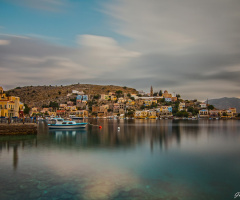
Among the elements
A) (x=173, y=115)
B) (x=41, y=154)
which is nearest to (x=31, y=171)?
(x=41, y=154)

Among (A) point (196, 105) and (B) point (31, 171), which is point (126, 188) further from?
(A) point (196, 105)

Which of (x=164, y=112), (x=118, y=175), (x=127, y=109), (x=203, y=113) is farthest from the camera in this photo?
(x=127, y=109)

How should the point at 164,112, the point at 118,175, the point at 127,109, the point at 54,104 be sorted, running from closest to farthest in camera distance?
the point at 118,175 → the point at 164,112 → the point at 127,109 → the point at 54,104

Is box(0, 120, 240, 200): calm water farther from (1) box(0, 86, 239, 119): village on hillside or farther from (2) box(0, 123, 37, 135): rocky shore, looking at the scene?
(1) box(0, 86, 239, 119): village on hillside

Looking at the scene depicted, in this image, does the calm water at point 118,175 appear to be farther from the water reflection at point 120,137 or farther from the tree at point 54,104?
the tree at point 54,104

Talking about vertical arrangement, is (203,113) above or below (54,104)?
below

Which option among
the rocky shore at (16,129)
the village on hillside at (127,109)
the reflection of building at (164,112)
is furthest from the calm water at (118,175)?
the reflection of building at (164,112)

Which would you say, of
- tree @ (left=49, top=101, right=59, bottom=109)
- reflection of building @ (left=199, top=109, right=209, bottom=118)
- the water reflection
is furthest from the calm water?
tree @ (left=49, top=101, right=59, bottom=109)

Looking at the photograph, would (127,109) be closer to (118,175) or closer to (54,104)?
(54,104)

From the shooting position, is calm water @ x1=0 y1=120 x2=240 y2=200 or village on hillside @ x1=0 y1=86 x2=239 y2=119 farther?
village on hillside @ x1=0 y1=86 x2=239 y2=119

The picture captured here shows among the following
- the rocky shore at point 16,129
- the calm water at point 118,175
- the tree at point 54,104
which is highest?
the tree at point 54,104

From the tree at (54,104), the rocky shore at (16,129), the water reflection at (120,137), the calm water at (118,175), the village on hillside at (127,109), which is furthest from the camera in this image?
the tree at (54,104)

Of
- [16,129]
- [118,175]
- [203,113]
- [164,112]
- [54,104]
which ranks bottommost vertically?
[118,175]

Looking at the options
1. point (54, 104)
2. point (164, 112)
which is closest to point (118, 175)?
point (164, 112)
